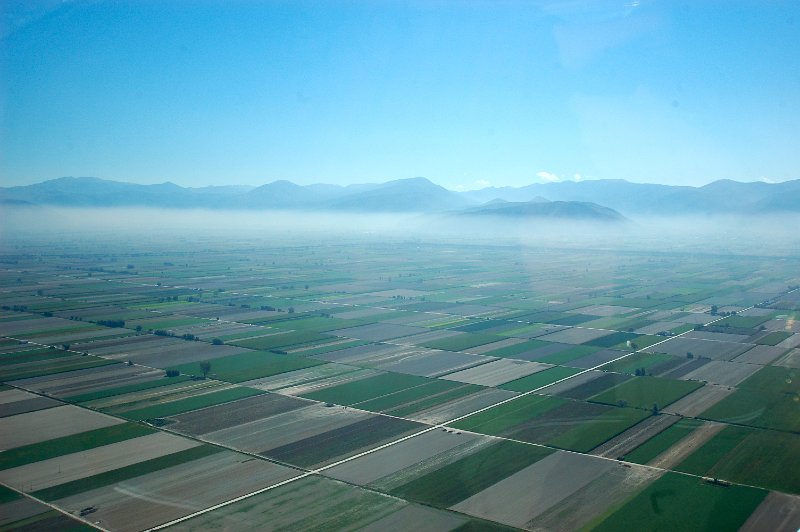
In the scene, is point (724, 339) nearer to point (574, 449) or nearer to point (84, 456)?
point (574, 449)

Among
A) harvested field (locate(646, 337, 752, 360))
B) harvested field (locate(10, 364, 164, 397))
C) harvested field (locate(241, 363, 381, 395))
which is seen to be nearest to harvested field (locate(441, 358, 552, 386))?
harvested field (locate(241, 363, 381, 395))

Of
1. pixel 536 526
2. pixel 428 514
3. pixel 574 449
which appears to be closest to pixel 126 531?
pixel 428 514

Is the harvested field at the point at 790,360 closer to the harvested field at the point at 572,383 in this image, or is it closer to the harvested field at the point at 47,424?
the harvested field at the point at 572,383

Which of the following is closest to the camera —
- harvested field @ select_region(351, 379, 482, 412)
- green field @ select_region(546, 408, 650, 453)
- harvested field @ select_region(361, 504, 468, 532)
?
harvested field @ select_region(361, 504, 468, 532)

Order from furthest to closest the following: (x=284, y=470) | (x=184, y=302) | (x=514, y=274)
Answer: (x=514, y=274)
(x=184, y=302)
(x=284, y=470)

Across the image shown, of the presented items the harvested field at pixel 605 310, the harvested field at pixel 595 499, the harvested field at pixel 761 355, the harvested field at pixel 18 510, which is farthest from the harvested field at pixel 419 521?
the harvested field at pixel 605 310

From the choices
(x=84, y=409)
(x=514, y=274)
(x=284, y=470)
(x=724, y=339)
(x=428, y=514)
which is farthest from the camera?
(x=514, y=274)

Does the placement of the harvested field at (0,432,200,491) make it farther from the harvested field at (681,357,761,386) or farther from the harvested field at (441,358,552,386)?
the harvested field at (681,357,761,386)
